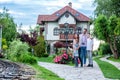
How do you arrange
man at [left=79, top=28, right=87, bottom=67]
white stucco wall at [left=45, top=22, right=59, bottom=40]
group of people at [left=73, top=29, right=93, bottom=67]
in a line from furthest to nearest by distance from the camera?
white stucco wall at [left=45, top=22, right=59, bottom=40] → man at [left=79, top=28, right=87, bottom=67] → group of people at [left=73, top=29, right=93, bottom=67]

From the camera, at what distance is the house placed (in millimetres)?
60656

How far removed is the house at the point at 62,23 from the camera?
6066 cm

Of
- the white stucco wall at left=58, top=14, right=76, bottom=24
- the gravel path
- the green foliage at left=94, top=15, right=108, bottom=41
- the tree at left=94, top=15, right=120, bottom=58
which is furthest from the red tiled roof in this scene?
the gravel path

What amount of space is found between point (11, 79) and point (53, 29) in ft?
170

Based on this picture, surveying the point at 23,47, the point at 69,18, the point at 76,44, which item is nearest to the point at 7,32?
the point at 69,18

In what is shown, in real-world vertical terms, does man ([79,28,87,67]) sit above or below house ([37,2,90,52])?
below

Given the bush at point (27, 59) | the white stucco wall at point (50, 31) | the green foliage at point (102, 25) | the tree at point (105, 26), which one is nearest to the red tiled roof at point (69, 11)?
the white stucco wall at point (50, 31)

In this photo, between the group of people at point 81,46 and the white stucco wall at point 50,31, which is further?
the white stucco wall at point 50,31

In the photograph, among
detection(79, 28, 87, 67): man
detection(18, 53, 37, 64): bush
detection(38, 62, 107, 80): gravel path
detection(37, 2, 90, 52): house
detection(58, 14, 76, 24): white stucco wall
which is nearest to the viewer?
detection(38, 62, 107, 80): gravel path

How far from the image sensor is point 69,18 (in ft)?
199

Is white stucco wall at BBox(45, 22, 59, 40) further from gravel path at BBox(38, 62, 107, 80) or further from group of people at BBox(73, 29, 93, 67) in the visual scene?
gravel path at BBox(38, 62, 107, 80)

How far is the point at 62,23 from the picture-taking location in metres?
61.1

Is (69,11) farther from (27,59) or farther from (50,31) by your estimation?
(27,59)

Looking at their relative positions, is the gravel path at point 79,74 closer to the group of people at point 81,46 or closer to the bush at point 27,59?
the group of people at point 81,46
